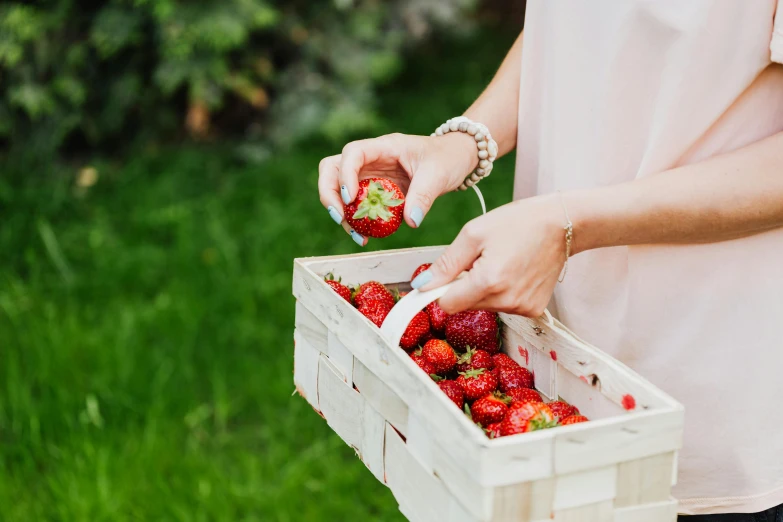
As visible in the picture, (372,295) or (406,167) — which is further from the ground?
(406,167)

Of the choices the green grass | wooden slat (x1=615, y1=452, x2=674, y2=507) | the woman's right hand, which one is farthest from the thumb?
the green grass

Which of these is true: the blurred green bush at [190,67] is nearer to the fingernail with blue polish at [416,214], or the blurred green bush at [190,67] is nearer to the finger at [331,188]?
the finger at [331,188]

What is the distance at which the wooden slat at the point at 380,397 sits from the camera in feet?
3.59

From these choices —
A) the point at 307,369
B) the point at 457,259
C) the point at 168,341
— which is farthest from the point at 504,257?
the point at 168,341

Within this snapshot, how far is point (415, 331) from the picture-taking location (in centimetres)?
140

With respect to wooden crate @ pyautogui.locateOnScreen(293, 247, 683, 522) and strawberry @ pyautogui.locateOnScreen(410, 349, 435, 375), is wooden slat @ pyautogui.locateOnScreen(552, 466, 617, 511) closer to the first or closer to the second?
wooden crate @ pyautogui.locateOnScreen(293, 247, 683, 522)

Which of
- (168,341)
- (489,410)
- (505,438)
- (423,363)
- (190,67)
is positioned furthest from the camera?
(190,67)

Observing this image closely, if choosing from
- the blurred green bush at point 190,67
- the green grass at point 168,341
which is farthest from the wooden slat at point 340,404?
the blurred green bush at point 190,67

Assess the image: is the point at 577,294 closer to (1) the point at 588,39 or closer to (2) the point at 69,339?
(1) the point at 588,39

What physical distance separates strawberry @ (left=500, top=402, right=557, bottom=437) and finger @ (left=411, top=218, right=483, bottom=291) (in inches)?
7.3

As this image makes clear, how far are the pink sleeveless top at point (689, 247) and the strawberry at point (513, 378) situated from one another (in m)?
0.12

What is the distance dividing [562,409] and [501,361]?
7.9 inches

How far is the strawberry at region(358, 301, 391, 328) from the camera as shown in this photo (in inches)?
53.1

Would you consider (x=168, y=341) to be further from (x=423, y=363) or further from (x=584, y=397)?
(x=584, y=397)
